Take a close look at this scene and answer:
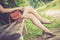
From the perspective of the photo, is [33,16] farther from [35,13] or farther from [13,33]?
[13,33]

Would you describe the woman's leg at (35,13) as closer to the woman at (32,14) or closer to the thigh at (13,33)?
the woman at (32,14)

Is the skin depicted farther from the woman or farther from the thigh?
the thigh

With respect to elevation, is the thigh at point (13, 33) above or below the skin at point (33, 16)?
below

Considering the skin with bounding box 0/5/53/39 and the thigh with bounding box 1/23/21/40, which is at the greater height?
the skin with bounding box 0/5/53/39

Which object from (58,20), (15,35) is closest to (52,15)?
(58,20)

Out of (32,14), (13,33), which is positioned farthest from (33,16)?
(13,33)

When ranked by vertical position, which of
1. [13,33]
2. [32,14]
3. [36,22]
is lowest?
[13,33]

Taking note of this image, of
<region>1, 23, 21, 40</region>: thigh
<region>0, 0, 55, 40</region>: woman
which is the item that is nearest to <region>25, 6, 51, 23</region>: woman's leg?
<region>0, 0, 55, 40</region>: woman

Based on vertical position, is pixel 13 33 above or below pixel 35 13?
below

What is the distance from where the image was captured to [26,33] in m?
2.41

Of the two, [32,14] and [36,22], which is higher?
[32,14]

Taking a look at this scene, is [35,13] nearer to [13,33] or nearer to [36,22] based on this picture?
[36,22]

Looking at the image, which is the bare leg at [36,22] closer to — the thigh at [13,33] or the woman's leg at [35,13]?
the woman's leg at [35,13]

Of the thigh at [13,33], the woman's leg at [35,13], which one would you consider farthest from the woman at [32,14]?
the thigh at [13,33]
